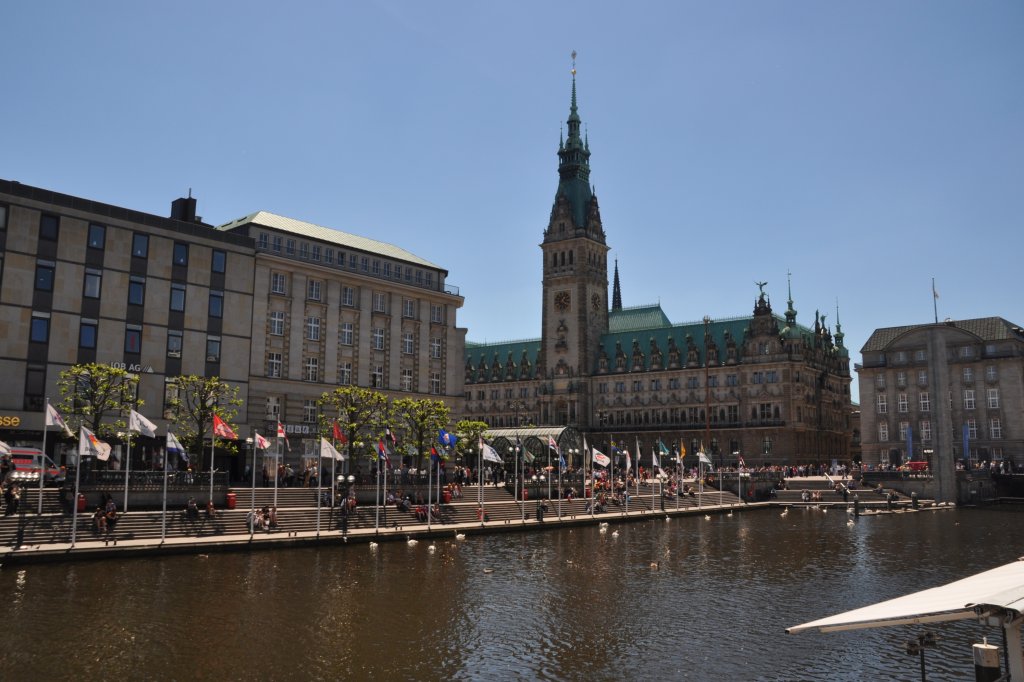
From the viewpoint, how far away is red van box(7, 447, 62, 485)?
2243 inches

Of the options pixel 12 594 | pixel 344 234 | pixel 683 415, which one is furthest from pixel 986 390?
pixel 12 594

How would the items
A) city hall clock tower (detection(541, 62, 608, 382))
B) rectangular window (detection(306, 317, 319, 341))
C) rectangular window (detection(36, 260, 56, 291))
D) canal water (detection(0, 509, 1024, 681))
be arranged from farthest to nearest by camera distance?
city hall clock tower (detection(541, 62, 608, 382))
rectangular window (detection(306, 317, 319, 341))
rectangular window (detection(36, 260, 56, 291))
canal water (detection(0, 509, 1024, 681))

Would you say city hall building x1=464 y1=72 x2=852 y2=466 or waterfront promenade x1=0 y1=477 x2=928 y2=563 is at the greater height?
city hall building x1=464 y1=72 x2=852 y2=466

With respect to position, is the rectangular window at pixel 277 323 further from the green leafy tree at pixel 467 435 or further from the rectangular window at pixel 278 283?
the green leafy tree at pixel 467 435

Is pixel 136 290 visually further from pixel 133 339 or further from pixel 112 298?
pixel 133 339

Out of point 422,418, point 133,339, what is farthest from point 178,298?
point 422,418

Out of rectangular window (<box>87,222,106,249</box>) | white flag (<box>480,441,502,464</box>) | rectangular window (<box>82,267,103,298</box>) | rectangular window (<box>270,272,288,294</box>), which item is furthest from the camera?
rectangular window (<box>270,272,288,294</box>)

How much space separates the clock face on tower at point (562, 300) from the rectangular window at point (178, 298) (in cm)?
10660

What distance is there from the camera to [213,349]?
253 feet

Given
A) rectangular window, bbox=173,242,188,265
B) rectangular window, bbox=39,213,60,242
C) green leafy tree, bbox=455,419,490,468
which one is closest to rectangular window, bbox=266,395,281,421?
rectangular window, bbox=173,242,188,265

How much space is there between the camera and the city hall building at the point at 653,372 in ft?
504

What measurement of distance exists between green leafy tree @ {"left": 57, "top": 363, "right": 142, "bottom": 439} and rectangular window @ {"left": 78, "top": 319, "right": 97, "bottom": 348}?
420 centimetres

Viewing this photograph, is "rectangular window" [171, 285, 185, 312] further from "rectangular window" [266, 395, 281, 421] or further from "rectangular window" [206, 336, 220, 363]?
"rectangular window" [266, 395, 281, 421]

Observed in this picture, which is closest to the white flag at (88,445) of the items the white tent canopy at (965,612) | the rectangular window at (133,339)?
the rectangular window at (133,339)
